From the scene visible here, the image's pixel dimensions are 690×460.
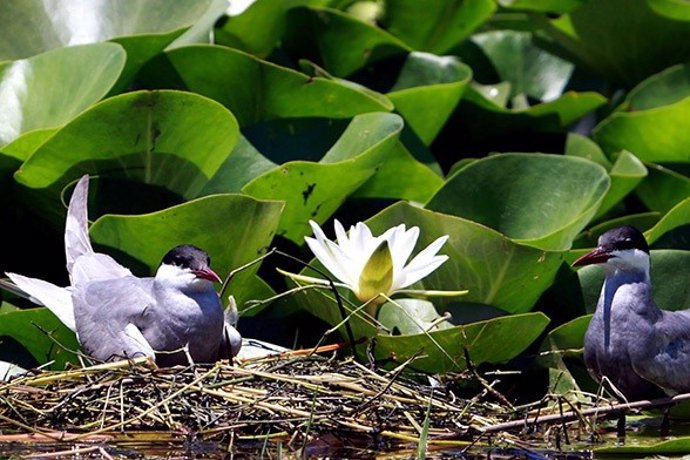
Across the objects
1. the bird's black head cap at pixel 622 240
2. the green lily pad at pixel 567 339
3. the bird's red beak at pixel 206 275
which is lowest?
the green lily pad at pixel 567 339

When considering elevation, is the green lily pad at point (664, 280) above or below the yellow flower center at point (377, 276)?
below

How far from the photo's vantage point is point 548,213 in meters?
6.67

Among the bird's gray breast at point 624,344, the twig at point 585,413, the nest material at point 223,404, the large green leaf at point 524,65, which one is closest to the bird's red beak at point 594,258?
the bird's gray breast at point 624,344

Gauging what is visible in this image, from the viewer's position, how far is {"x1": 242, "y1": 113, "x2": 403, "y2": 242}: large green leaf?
20.8ft

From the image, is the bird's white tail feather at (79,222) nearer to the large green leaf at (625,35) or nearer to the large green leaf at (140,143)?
the large green leaf at (140,143)

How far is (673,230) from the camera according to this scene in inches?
262

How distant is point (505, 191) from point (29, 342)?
2080mm

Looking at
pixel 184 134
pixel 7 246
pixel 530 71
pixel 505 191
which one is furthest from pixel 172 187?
pixel 530 71

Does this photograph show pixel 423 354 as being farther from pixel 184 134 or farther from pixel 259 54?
pixel 259 54

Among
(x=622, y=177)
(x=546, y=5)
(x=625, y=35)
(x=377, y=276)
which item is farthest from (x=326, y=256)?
(x=546, y=5)

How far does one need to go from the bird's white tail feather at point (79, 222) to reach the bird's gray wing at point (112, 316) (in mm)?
172

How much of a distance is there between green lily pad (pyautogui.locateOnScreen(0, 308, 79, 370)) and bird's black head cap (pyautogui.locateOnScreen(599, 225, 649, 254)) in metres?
2.11

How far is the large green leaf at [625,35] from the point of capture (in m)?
8.46

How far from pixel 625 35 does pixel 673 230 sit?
7.56 ft
